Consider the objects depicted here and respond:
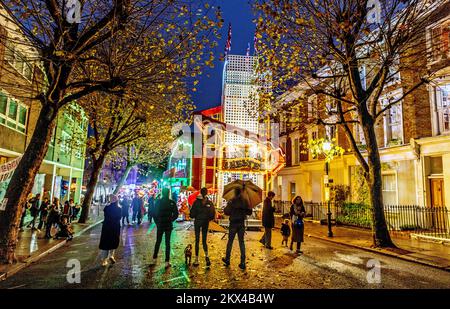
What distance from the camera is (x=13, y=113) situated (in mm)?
15539

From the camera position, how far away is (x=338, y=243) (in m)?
12.3

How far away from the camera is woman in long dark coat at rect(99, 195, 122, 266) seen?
748cm

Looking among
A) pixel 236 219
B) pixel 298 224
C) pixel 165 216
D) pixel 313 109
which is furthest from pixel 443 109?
pixel 165 216

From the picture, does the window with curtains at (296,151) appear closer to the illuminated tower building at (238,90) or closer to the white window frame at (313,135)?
the white window frame at (313,135)

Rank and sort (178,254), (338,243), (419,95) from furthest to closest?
(419,95), (338,243), (178,254)

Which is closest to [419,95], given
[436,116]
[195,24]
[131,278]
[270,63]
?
[436,116]

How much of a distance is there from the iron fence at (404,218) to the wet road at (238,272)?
320 cm

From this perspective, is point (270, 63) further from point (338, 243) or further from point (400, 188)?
point (400, 188)

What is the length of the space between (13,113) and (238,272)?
1553 cm

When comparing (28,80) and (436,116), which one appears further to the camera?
(28,80)

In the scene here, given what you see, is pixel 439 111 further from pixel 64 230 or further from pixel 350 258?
pixel 64 230

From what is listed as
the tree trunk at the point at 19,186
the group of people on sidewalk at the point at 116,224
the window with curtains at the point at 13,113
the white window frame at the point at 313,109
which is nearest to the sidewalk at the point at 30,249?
the tree trunk at the point at 19,186
